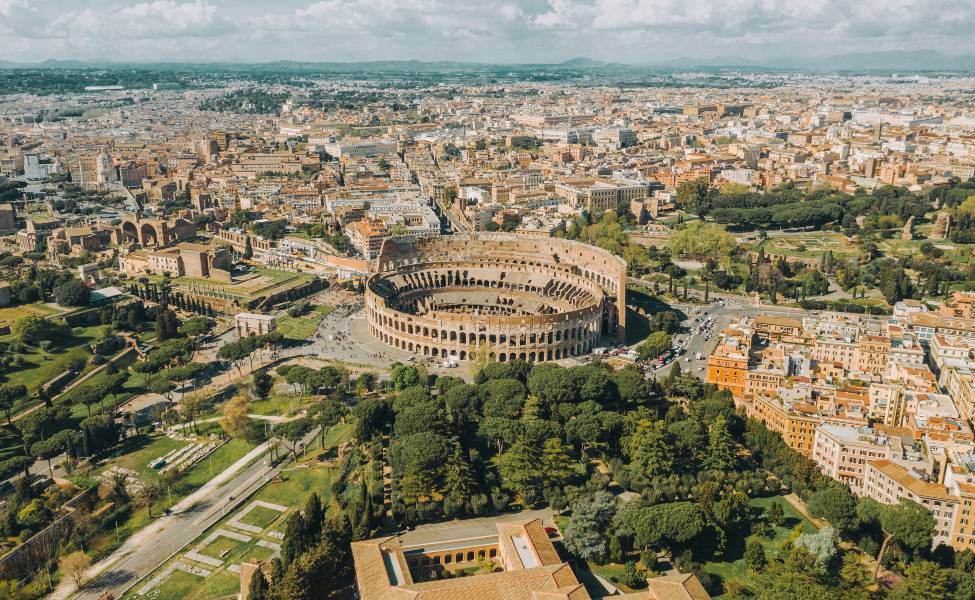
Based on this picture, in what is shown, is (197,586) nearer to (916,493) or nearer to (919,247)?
(916,493)

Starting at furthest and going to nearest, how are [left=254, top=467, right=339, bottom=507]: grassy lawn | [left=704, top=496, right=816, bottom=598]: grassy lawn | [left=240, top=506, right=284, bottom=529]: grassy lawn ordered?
[left=254, top=467, right=339, bottom=507]: grassy lawn → [left=240, top=506, right=284, bottom=529]: grassy lawn → [left=704, top=496, right=816, bottom=598]: grassy lawn

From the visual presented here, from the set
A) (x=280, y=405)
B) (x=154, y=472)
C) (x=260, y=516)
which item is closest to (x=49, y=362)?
(x=280, y=405)

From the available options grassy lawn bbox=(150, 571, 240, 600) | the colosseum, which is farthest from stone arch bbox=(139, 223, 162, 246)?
grassy lawn bbox=(150, 571, 240, 600)

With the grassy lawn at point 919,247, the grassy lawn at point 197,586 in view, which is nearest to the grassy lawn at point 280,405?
the grassy lawn at point 197,586

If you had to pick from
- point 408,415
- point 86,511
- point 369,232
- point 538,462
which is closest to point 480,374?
point 408,415

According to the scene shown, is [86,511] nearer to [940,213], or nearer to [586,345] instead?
[586,345]

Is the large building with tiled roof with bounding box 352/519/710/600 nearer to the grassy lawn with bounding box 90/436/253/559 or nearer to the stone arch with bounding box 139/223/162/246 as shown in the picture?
the grassy lawn with bounding box 90/436/253/559

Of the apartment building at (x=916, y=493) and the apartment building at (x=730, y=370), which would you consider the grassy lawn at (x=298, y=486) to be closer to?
the apartment building at (x=730, y=370)
